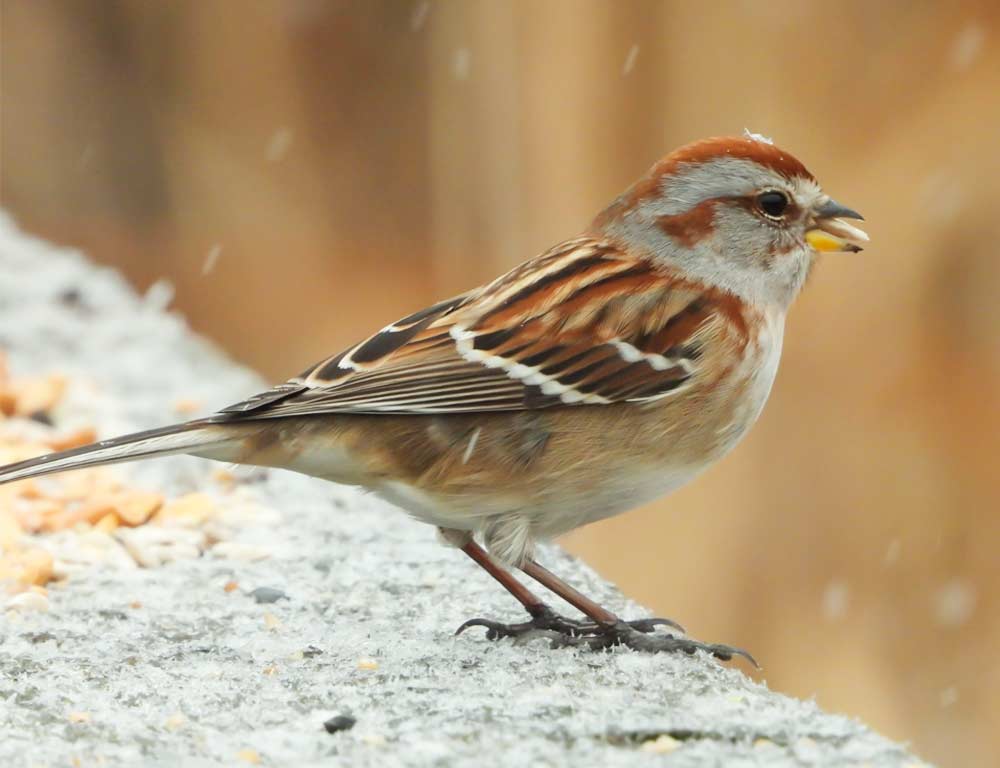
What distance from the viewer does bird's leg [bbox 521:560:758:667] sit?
8.33 feet

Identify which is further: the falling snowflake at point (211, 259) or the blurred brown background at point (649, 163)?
the falling snowflake at point (211, 259)

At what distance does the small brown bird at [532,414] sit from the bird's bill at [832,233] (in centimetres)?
21

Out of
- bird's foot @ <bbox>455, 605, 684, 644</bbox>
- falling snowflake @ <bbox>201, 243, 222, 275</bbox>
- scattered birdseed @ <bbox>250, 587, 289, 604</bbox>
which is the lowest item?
bird's foot @ <bbox>455, 605, 684, 644</bbox>

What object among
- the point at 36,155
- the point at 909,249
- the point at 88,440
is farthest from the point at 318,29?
the point at 88,440

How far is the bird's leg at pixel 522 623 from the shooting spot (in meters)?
2.63

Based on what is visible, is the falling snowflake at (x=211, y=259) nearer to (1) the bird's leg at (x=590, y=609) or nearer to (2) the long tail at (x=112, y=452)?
(2) the long tail at (x=112, y=452)

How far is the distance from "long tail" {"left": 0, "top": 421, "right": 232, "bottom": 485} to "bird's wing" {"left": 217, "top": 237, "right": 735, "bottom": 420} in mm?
92

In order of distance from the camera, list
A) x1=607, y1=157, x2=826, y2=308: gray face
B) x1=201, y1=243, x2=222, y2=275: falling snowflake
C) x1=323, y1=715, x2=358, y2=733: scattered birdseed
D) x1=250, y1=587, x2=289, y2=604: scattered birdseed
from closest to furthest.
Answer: x1=323, y1=715, x2=358, y2=733: scattered birdseed, x1=250, y1=587, x2=289, y2=604: scattered birdseed, x1=607, y1=157, x2=826, y2=308: gray face, x1=201, y1=243, x2=222, y2=275: falling snowflake

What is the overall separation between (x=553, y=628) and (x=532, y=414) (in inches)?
14.9

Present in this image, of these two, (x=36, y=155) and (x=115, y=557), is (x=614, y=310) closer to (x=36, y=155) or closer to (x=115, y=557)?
(x=115, y=557)

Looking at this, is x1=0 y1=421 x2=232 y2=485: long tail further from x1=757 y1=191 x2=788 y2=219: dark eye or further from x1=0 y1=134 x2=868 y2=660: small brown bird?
x1=757 y1=191 x2=788 y2=219: dark eye

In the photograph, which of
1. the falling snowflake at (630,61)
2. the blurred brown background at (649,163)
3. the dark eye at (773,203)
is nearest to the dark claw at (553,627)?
the dark eye at (773,203)

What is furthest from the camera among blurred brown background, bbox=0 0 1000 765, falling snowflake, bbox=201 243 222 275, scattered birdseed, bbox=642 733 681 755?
falling snowflake, bbox=201 243 222 275

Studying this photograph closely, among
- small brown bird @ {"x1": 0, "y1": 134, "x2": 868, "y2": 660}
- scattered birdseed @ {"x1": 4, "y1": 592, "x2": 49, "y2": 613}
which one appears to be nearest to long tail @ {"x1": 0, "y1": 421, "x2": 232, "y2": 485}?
small brown bird @ {"x1": 0, "y1": 134, "x2": 868, "y2": 660}
